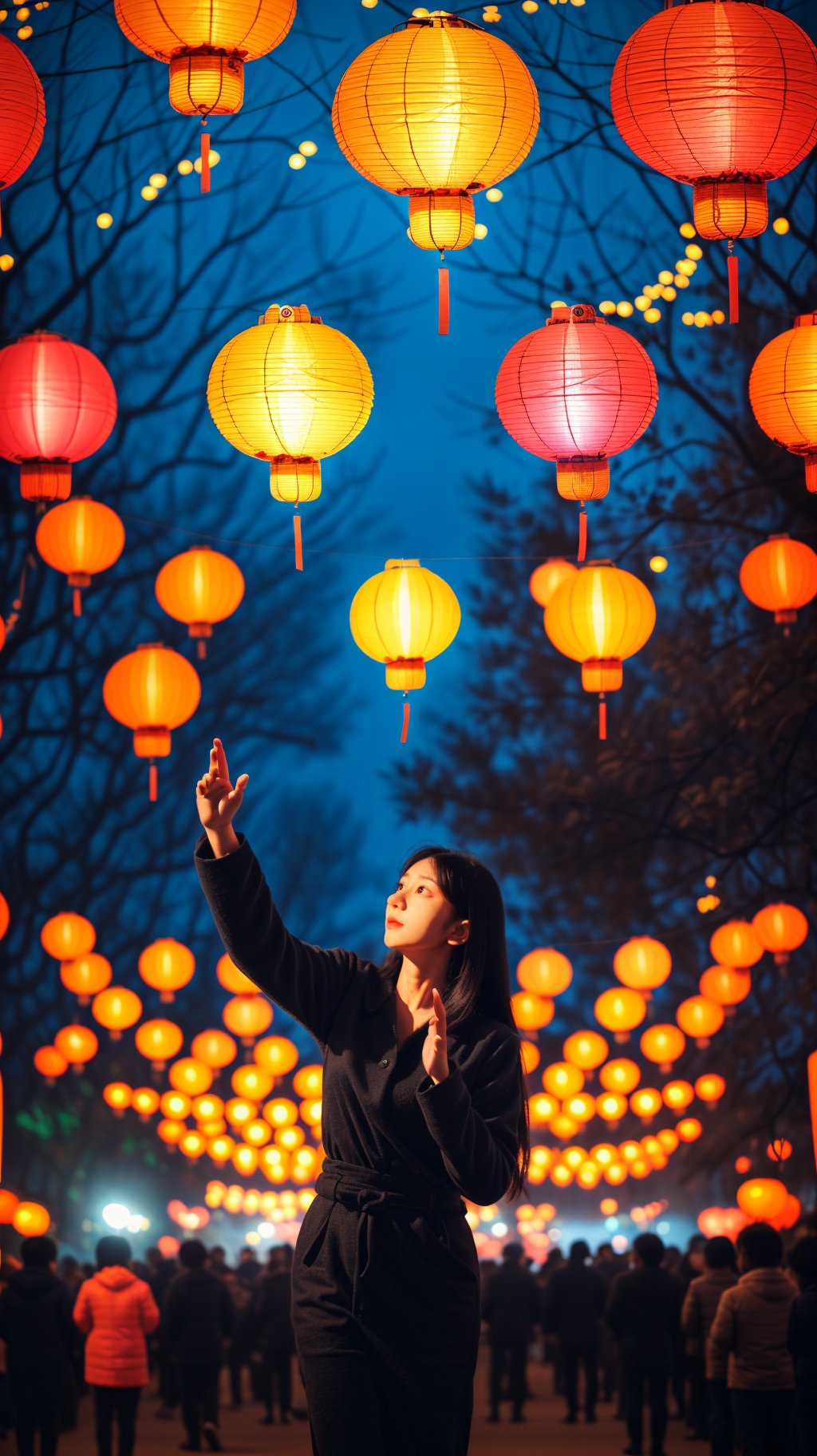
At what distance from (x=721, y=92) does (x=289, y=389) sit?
171cm

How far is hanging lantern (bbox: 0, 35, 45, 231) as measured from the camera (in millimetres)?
5793

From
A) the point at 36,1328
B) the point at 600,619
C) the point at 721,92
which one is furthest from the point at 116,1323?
the point at 721,92

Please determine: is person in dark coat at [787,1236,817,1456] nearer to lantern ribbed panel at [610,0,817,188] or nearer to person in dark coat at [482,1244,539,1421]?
lantern ribbed panel at [610,0,817,188]

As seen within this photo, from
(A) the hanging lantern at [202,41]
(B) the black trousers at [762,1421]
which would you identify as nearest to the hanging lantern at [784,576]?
(B) the black trousers at [762,1421]

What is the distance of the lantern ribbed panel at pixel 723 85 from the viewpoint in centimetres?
541

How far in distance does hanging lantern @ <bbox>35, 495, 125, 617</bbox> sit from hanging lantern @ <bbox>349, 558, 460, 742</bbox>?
210 cm

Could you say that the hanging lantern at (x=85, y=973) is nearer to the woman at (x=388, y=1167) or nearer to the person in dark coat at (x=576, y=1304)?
the person in dark coat at (x=576, y=1304)

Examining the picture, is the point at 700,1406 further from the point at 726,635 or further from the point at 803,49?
the point at 726,635

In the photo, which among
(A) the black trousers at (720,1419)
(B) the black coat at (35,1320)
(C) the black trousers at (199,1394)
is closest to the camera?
(A) the black trousers at (720,1419)

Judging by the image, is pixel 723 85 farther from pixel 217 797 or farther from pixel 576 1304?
pixel 576 1304

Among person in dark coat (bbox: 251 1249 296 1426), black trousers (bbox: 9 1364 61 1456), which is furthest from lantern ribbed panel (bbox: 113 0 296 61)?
person in dark coat (bbox: 251 1249 296 1426)

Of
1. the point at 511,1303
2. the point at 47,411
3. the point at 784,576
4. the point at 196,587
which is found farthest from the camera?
the point at 511,1303

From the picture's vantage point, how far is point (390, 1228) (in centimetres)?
287

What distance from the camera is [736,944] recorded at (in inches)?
478
